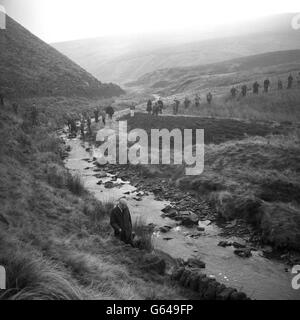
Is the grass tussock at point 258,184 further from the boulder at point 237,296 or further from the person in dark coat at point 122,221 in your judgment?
the person in dark coat at point 122,221

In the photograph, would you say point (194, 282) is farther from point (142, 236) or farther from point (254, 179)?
point (254, 179)

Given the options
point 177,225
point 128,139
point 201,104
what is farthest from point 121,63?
point 177,225

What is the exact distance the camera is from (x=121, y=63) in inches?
7274

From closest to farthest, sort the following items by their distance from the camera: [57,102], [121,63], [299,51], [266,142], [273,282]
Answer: [273,282], [266,142], [57,102], [299,51], [121,63]

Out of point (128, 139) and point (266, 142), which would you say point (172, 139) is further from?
point (266, 142)

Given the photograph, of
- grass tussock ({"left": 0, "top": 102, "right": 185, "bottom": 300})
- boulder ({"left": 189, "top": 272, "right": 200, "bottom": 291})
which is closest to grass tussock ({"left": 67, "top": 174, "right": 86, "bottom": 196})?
grass tussock ({"left": 0, "top": 102, "right": 185, "bottom": 300})

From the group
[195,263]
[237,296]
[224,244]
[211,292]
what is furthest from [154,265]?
[224,244]

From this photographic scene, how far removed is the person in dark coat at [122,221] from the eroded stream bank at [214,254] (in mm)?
1818

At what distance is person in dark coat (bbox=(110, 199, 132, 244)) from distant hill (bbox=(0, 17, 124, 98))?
4425 cm

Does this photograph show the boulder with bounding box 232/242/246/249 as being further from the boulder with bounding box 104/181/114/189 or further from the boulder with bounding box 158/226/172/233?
the boulder with bounding box 104/181/114/189

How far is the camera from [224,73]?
85.5 m

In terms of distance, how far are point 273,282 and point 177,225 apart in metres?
4.96

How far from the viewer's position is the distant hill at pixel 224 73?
219ft

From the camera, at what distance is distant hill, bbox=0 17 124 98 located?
56281 mm
